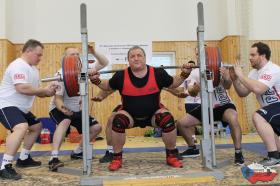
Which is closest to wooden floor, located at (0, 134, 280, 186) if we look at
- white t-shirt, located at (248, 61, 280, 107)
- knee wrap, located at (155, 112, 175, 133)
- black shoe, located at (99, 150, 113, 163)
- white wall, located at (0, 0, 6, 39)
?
black shoe, located at (99, 150, 113, 163)

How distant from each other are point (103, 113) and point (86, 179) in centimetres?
587

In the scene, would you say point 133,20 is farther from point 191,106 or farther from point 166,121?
point 166,121

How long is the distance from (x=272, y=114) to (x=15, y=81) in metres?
2.68

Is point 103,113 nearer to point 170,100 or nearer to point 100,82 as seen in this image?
point 170,100

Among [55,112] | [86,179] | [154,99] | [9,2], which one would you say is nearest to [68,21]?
[9,2]

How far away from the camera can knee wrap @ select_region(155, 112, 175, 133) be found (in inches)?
135

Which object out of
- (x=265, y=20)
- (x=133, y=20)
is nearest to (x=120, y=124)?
(x=133, y=20)

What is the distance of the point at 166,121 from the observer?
3.44 metres

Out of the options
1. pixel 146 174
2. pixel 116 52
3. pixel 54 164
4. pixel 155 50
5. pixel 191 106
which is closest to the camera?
pixel 146 174

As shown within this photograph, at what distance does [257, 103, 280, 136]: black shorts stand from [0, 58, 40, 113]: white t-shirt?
2.49 metres

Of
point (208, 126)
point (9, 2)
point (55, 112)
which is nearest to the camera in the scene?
point (208, 126)

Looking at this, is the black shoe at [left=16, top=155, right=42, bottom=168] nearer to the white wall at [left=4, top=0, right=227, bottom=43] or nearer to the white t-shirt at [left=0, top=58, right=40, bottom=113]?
the white t-shirt at [left=0, top=58, right=40, bottom=113]

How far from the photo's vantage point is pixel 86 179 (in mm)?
2898

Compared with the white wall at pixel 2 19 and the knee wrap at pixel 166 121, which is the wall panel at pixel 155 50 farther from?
the knee wrap at pixel 166 121
